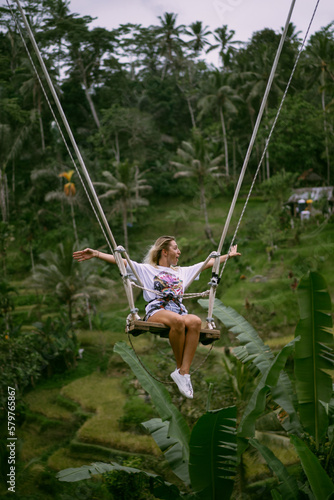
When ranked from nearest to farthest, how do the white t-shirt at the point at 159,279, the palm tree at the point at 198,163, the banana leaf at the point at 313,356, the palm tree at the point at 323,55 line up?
the white t-shirt at the point at 159,279 < the banana leaf at the point at 313,356 < the palm tree at the point at 198,163 < the palm tree at the point at 323,55

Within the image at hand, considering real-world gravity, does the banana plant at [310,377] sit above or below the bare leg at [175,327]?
below

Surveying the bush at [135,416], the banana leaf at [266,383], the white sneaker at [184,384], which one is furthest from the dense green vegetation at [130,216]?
the white sneaker at [184,384]

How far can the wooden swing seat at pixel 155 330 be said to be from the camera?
407 cm

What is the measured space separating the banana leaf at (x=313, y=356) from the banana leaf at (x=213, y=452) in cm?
91

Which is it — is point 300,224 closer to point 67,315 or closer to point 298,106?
point 298,106

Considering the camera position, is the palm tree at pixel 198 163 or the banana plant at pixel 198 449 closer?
the banana plant at pixel 198 449

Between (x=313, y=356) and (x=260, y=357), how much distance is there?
0.78 metres

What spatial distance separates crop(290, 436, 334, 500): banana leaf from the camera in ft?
17.2

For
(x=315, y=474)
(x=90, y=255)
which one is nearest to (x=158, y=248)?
(x=90, y=255)

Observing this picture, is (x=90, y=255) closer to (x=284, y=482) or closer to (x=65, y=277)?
(x=284, y=482)

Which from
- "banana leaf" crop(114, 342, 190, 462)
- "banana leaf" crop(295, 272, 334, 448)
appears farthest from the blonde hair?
"banana leaf" crop(114, 342, 190, 462)

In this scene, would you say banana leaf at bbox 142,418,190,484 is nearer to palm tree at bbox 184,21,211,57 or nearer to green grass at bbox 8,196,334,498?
green grass at bbox 8,196,334,498

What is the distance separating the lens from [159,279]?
4.46 m

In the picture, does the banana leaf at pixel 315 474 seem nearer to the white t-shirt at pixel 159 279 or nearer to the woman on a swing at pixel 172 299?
the woman on a swing at pixel 172 299
